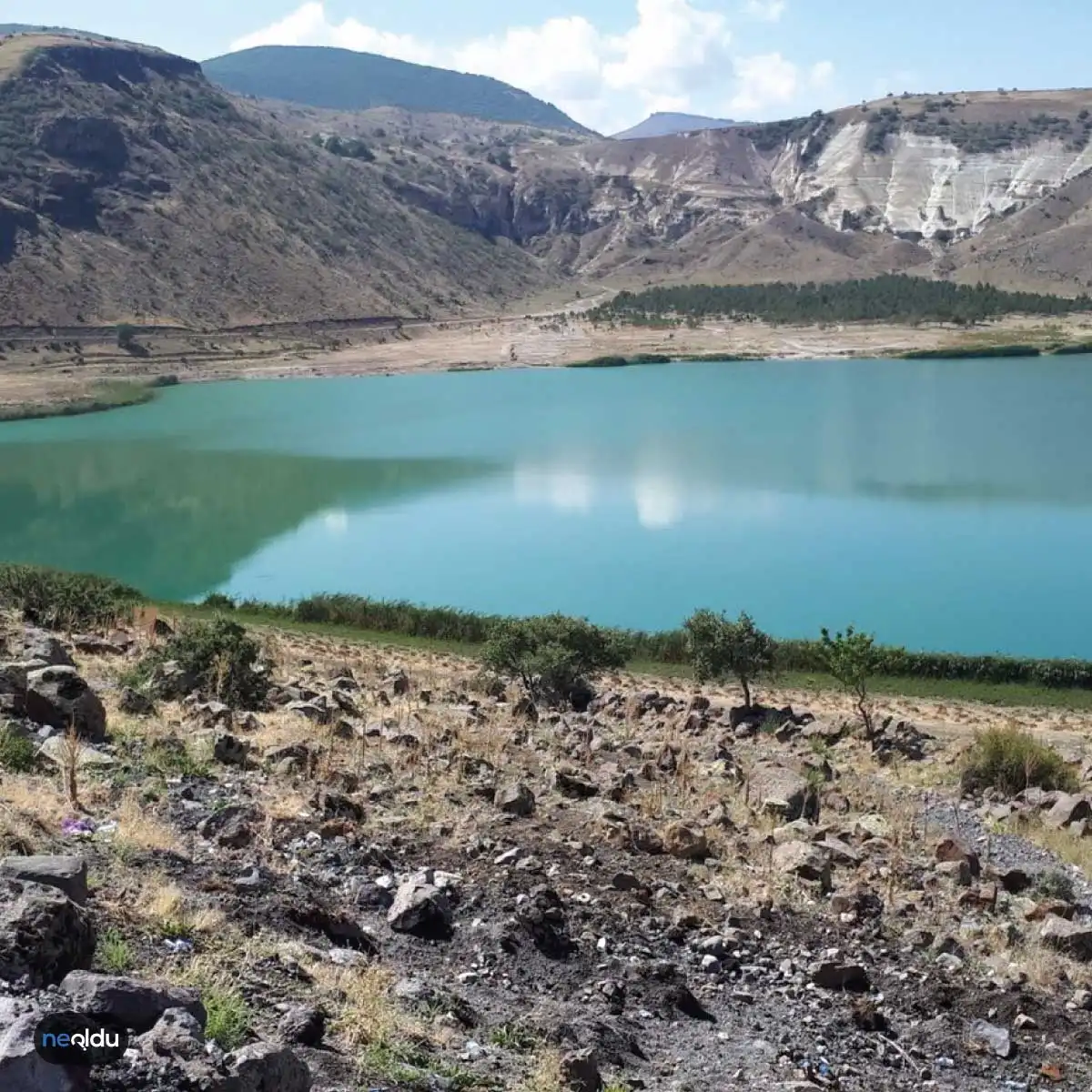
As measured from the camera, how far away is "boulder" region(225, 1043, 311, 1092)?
198 inches

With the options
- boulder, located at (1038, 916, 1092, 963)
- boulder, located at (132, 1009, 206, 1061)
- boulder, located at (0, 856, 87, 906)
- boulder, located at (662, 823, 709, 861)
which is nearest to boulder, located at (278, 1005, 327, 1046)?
boulder, located at (132, 1009, 206, 1061)

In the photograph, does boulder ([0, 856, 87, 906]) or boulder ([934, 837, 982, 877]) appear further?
boulder ([934, 837, 982, 877])

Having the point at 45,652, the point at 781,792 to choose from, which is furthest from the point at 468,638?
the point at 781,792

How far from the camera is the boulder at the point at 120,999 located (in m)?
5.07

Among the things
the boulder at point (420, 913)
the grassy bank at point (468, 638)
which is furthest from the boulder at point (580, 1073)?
the grassy bank at point (468, 638)

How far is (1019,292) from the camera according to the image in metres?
156

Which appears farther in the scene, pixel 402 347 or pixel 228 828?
A: pixel 402 347

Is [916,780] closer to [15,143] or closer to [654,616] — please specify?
[654,616]

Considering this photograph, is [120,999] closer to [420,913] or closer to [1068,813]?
[420,913]

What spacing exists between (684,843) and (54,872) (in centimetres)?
609

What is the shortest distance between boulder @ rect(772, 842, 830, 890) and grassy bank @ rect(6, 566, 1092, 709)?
14844 millimetres

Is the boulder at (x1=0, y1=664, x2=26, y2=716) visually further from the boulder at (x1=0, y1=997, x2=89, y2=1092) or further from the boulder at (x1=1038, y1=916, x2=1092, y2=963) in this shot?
the boulder at (x1=1038, y1=916, x2=1092, y2=963)

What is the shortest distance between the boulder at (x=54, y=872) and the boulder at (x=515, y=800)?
512 centimetres

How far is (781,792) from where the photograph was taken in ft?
45.5
